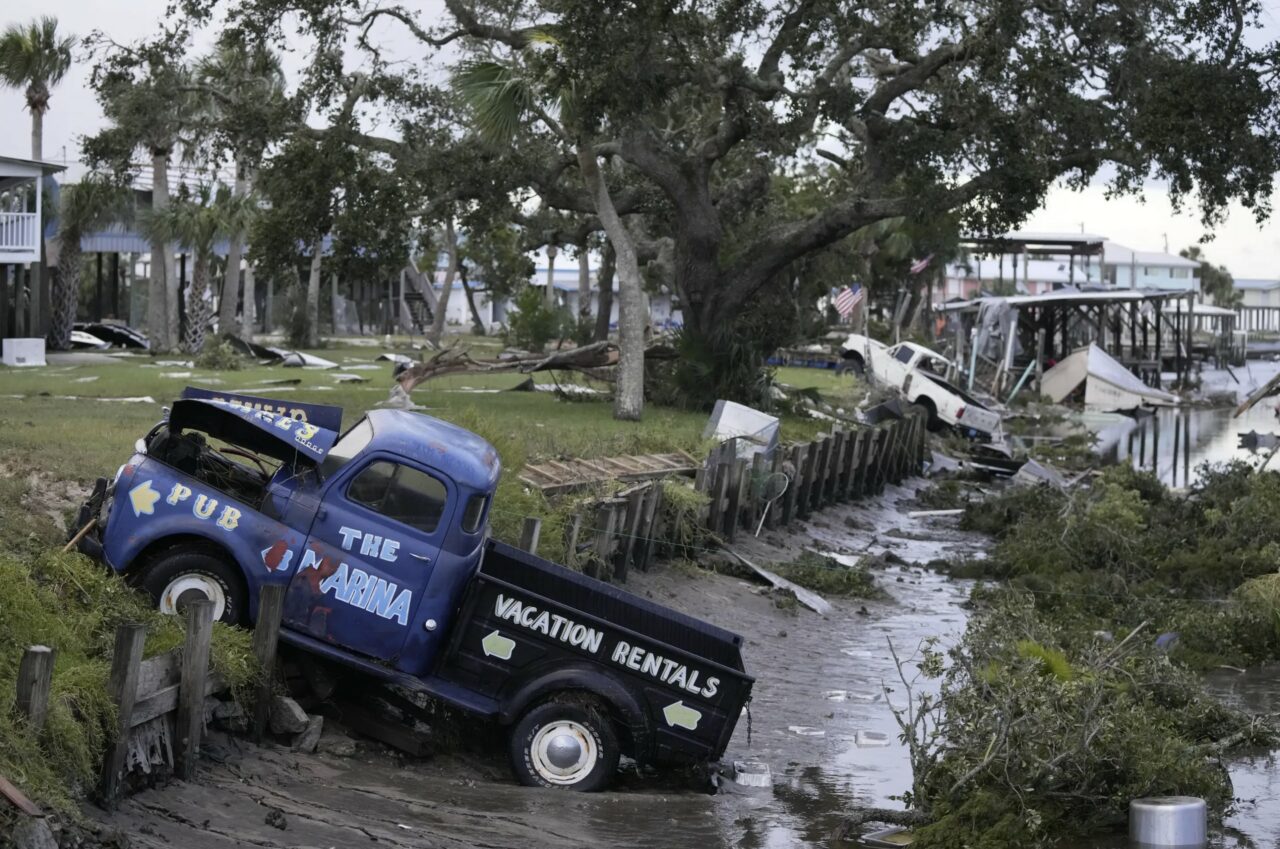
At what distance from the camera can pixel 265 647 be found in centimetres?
1027

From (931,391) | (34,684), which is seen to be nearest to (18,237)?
(931,391)

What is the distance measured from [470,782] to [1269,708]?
7.97 meters

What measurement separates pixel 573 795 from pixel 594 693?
68cm

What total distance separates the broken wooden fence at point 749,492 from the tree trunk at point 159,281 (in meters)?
24.1

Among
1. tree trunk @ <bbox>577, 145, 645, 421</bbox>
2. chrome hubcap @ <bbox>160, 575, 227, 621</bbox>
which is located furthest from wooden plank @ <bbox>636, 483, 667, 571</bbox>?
tree trunk @ <bbox>577, 145, 645, 421</bbox>

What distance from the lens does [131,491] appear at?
10750mm

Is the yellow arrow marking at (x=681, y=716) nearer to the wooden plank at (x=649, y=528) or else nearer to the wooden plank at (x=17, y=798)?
the wooden plank at (x=17, y=798)

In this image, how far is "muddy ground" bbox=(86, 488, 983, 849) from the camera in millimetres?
8891

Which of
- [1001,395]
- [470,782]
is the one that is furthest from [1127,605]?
[1001,395]

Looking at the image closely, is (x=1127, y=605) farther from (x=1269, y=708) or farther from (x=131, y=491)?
(x=131, y=491)

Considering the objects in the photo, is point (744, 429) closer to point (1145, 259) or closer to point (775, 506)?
point (775, 506)

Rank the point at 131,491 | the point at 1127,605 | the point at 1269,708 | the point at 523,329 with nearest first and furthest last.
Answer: the point at 131,491 → the point at 1269,708 → the point at 1127,605 → the point at 523,329

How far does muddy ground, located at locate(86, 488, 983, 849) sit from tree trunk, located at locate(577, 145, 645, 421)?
11.4 m

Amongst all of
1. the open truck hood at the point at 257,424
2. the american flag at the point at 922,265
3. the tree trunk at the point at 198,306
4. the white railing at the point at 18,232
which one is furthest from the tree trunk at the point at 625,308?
the american flag at the point at 922,265
